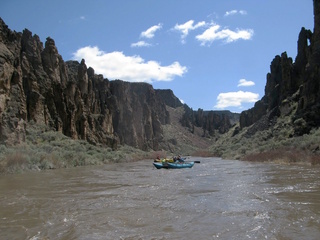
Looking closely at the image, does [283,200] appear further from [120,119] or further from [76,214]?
[120,119]

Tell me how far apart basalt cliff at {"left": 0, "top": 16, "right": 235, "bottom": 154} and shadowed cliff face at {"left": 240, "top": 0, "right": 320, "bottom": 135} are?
2979 cm

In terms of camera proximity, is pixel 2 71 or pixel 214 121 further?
pixel 214 121

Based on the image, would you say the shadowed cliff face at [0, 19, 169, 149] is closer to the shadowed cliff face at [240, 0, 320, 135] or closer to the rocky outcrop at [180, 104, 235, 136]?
the shadowed cliff face at [240, 0, 320, 135]

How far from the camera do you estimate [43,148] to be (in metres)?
30.4

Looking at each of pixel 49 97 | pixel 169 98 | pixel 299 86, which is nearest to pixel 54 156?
pixel 49 97

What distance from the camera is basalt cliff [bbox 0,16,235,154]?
29.7 metres

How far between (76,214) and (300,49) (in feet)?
188

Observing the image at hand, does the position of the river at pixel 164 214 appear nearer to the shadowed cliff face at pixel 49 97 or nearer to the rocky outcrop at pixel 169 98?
the shadowed cliff face at pixel 49 97

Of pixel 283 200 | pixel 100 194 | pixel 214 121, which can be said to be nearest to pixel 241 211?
pixel 283 200

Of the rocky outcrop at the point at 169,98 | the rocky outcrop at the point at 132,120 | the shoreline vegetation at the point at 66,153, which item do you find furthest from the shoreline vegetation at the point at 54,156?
the rocky outcrop at the point at 169,98

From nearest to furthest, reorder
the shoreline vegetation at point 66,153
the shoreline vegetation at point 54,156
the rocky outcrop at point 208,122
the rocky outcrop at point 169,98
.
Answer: the shoreline vegetation at point 54,156 < the shoreline vegetation at point 66,153 < the rocky outcrop at point 208,122 < the rocky outcrop at point 169,98

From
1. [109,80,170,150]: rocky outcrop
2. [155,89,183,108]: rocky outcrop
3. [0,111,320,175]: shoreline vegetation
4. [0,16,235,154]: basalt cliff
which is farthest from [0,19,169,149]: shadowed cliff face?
[155,89,183,108]: rocky outcrop

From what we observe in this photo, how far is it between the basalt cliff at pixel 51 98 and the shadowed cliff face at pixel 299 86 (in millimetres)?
29788

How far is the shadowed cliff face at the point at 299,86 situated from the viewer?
4106cm
